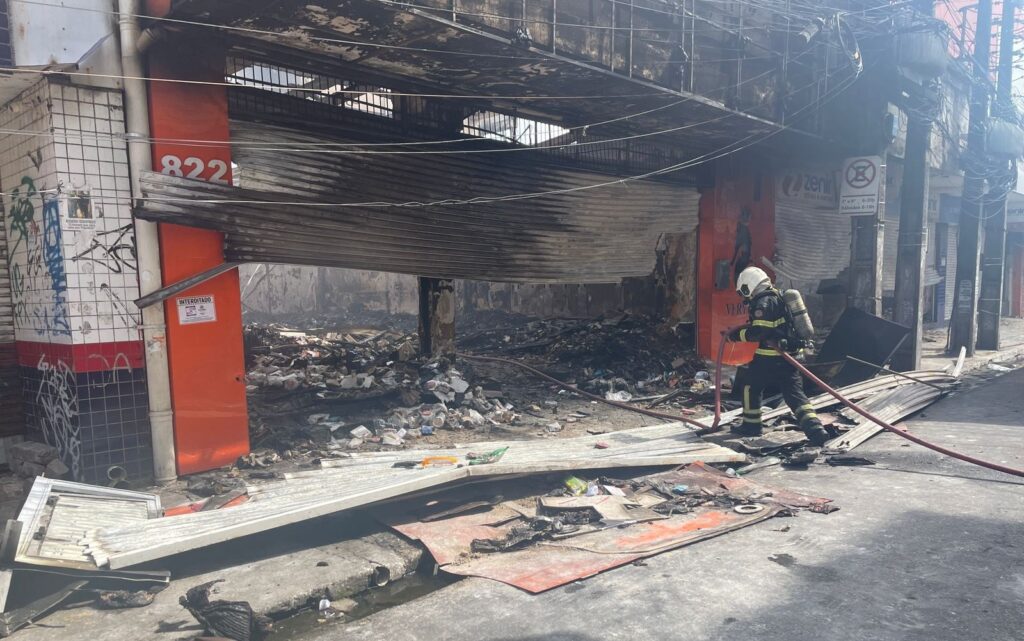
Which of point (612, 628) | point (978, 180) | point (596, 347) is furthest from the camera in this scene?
point (978, 180)

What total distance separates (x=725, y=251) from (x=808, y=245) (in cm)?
294

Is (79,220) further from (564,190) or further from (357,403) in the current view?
(564,190)

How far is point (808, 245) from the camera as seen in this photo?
1358 centimetres

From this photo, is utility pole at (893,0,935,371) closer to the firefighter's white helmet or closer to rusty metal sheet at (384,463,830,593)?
the firefighter's white helmet

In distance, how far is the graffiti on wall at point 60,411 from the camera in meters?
5.44

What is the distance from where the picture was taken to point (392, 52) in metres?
6.11

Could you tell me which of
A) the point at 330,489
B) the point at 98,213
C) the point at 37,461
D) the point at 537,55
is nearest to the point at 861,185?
the point at 537,55

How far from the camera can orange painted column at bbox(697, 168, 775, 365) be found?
38.0ft

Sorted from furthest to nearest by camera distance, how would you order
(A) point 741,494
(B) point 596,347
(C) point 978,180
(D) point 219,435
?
(C) point 978,180
(B) point 596,347
(D) point 219,435
(A) point 741,494

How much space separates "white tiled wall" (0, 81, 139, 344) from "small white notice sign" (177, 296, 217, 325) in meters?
0.36

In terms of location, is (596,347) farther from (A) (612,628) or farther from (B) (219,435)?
(A) (612,628)

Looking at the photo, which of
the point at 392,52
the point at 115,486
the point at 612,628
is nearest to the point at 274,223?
the point at 392,52

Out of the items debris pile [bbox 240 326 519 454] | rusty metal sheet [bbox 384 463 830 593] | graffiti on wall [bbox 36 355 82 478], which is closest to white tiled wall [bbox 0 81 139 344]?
graffiti on wall [bbox 36 355 82 478]

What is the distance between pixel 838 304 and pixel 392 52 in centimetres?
1235
